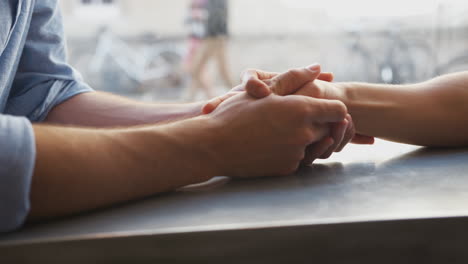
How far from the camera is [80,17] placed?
3936mm

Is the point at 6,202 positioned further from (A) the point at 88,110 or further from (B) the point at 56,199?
(A) the point at 88,110

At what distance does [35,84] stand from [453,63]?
329 centimetres

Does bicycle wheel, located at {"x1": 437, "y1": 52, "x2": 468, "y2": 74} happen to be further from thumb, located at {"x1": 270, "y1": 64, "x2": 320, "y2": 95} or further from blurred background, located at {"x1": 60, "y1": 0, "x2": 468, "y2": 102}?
thumb, located at {"x1": 270, "y1": 64, "x2": 320, "y2": 95}

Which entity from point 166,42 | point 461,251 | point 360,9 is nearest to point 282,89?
point 461,251

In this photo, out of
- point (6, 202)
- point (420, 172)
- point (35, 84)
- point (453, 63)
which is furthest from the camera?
point (453, 63)

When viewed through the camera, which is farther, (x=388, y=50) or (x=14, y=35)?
Result: (x=388, y=50)

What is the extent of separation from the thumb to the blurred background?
2.48 metres

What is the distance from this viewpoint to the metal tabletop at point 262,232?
13.6 inches

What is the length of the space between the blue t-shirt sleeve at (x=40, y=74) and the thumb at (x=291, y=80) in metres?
0.30

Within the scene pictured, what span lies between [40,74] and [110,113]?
0.11 m

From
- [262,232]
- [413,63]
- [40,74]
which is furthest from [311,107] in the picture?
[413,63]

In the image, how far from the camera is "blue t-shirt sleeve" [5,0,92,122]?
26.6 inches

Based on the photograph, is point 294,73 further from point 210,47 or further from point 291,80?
point 210,47

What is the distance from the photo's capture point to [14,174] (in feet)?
1.17
